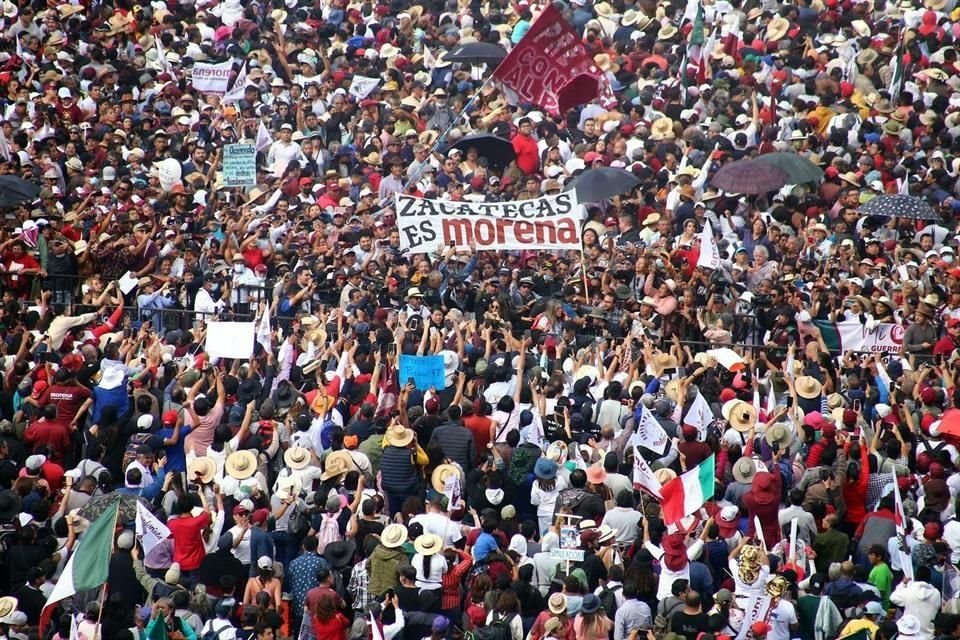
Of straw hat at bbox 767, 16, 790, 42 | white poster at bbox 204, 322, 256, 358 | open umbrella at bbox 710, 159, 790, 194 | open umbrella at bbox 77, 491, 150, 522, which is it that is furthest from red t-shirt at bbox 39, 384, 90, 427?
straw hat at bbox 767, 16, 790, 42

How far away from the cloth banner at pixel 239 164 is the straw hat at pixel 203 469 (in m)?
7.87

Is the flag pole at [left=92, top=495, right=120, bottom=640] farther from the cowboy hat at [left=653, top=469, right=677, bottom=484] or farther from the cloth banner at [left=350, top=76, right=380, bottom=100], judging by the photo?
the cloth banner at [left=350, top=76, right=380, bottom=100]

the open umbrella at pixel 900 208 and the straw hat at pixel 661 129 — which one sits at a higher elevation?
the straw hat at pixel 661 129

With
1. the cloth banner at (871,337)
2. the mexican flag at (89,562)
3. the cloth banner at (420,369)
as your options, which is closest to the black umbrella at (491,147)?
the cloth banner at (871,337)

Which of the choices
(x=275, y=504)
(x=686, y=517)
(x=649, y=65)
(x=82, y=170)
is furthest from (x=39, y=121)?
(x=686, y=517)

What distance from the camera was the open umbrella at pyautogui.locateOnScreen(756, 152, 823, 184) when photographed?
25.3 metres

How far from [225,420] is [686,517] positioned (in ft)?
16.5

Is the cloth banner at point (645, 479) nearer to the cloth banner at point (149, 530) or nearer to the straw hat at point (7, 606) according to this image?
the cloth banner at point (149, 530)

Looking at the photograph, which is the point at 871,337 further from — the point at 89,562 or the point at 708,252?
the point at 89,562

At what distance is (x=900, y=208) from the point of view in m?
24.3

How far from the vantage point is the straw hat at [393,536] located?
17.3 metres

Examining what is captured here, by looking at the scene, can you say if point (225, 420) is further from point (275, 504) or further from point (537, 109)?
point (537, 109)

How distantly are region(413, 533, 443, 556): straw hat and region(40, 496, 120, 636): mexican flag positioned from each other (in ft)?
8.71

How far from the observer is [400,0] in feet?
106
